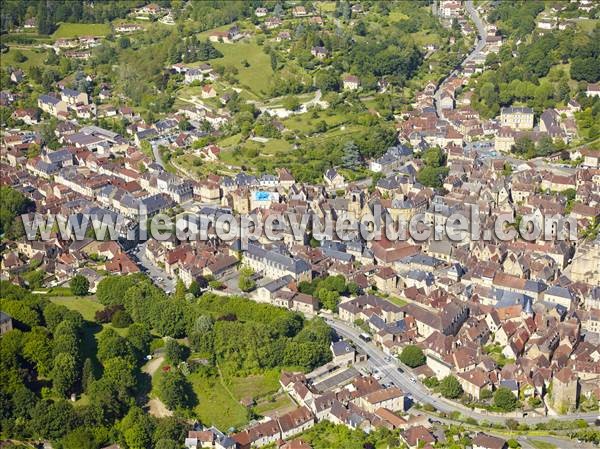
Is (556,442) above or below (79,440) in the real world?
below

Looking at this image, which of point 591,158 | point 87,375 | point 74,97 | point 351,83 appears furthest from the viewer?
point 74,97

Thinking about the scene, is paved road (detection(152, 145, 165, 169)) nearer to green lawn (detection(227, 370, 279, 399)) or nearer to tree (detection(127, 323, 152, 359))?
tree (detection(127, 323, 152, 359))

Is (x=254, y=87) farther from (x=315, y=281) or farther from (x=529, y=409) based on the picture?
(x=529, y=409)

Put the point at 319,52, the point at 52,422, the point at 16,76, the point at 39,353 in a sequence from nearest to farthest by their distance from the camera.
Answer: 1. the point at 52,422
2. the point at 39,353
3. the point at 319,52
4. the point at 16,76

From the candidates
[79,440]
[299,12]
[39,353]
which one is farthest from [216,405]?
[299,12]

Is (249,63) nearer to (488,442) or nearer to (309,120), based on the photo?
(309,120)
